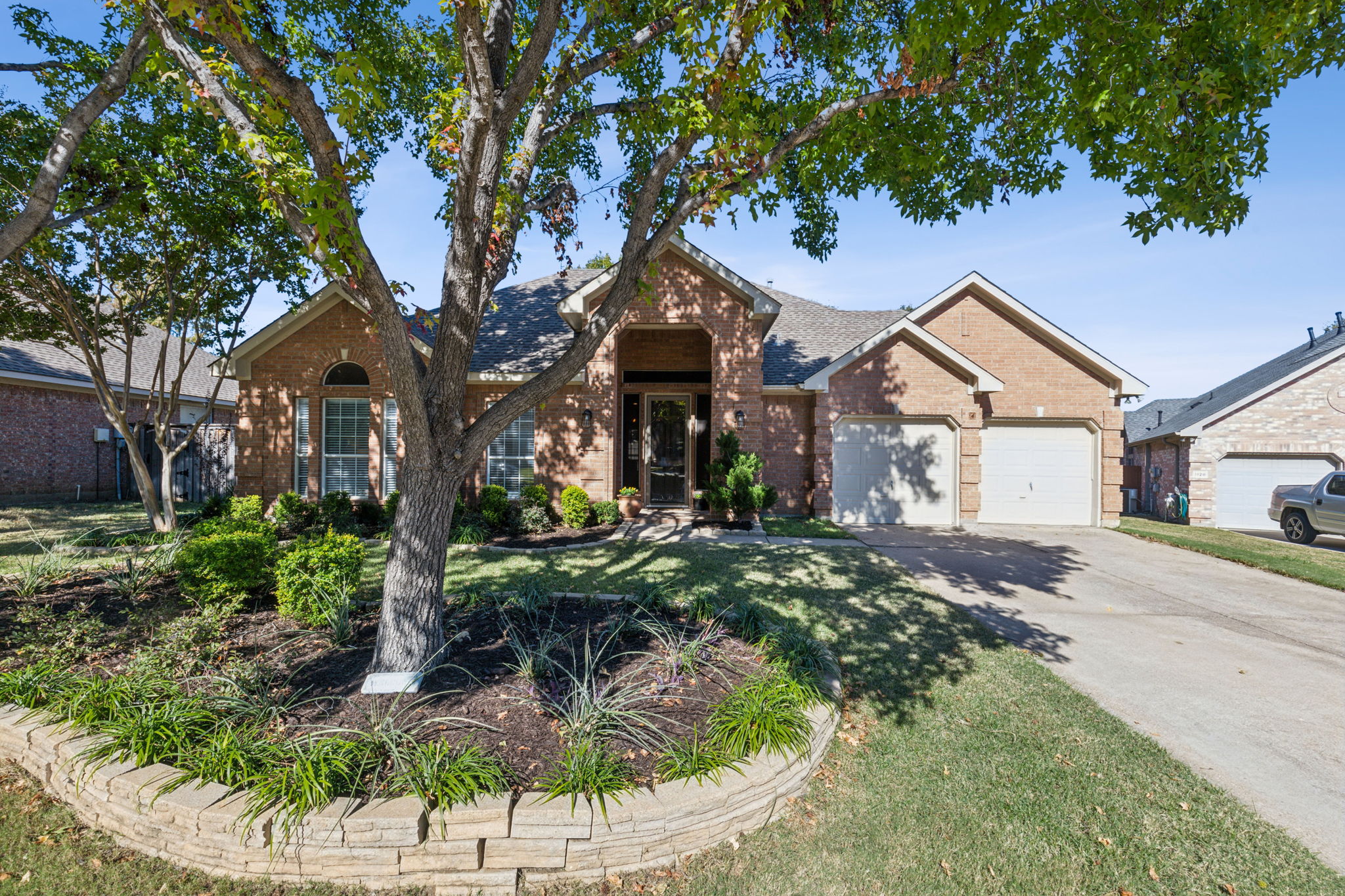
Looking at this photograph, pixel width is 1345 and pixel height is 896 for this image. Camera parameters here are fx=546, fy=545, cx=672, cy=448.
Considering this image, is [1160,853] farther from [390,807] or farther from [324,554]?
[324,554]

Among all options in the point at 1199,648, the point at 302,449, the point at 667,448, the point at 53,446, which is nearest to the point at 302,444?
the point at 302,449

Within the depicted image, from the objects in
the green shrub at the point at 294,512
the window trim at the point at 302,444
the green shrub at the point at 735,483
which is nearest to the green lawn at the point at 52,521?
the green shrub at the point at 294,512

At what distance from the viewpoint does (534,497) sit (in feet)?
37.0

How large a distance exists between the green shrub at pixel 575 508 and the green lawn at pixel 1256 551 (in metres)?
11.6

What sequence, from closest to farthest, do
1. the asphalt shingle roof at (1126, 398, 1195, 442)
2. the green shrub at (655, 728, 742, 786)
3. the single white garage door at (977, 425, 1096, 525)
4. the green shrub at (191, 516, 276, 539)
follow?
the green shrub at (655, 728, 742, 786), the green shrub at (191, 516, 276, 539), the single white garage door at (977, 425, 1096, 525), the asphalt shingle roof at (1126, 398, 1195, 442)

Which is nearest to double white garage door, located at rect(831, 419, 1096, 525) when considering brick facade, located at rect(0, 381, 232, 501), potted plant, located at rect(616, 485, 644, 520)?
potted plant, located at rect(616, 485, 644, 520)

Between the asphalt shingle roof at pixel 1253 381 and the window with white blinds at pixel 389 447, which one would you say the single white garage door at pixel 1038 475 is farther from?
the window with white blinds at pixel 389 447

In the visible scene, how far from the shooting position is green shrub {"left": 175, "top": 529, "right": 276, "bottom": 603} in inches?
205

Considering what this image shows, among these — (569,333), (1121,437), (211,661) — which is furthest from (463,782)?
(1121,437)

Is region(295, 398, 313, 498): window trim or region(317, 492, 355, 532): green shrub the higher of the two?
region(295, 398, 313, 498): window trim

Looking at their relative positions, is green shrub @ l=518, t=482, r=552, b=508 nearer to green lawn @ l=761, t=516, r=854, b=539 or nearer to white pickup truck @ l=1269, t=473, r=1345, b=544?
green lawn @ l=761, t=516, r=854, b=539

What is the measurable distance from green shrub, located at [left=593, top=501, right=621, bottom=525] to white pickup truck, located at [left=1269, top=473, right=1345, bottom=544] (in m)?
15.5

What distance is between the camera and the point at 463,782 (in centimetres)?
270

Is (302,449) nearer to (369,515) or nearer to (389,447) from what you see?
(389,447)
